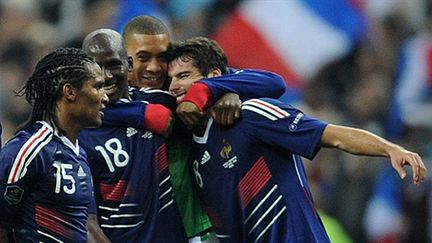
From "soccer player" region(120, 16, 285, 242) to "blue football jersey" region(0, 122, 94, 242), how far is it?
58 centimetres

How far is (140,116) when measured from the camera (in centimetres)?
437

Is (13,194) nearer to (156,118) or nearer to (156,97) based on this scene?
(156,118)

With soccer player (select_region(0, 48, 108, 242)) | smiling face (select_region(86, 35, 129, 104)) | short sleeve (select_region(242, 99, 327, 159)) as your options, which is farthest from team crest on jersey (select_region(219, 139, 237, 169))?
soccer player (select_region(0, 48, 108, 242))

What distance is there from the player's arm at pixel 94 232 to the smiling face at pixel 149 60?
0.71 m

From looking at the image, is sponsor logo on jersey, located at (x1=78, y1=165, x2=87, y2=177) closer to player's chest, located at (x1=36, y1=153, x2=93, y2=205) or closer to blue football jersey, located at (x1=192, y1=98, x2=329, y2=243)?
player's chest, located at (x1=36, y1=153, x2=93, y2=205)

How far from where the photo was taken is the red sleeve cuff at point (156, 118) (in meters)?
4.36

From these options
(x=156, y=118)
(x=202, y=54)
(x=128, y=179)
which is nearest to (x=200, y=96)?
(x=156, y=118)

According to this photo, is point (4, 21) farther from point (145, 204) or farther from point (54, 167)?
point (54, 167)

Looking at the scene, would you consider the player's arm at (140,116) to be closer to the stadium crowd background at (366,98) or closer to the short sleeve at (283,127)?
the short sleeve at (283,127)

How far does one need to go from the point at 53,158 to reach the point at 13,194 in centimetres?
17

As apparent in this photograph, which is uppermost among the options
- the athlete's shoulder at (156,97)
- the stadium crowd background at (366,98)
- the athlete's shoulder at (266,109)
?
the athlete's shoulder at (266,109)

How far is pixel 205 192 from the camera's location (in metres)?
4.41

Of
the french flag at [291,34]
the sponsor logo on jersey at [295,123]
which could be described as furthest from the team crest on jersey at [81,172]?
the french flag at [291,34]

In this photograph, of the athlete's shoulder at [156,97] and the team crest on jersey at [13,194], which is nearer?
the team crest on jersey at [13,194]
